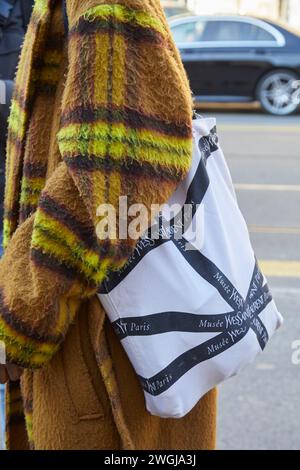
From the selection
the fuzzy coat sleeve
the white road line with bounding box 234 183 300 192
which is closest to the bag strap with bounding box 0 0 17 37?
the fuzzy coat sleeve

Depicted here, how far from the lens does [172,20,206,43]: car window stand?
12.4 meters

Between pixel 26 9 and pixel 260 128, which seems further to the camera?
pixel 260 128

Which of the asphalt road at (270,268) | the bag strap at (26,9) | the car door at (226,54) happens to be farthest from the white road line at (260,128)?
the bag strap at (26,9)

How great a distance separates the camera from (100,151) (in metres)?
1.27

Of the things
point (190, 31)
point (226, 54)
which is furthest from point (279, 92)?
point (190, 31)

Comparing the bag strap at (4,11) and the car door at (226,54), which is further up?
the bag strap at (4,11)

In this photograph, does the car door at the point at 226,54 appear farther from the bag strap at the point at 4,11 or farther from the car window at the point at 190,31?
the bag strap at the point at 4,11

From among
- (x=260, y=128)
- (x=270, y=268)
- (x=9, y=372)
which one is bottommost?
(x=270, y=268)

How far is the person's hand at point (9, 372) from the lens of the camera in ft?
4.92

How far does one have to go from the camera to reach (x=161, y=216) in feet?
4.54

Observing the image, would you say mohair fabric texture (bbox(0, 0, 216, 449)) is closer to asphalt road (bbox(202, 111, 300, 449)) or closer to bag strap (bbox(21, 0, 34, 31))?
bag strap (bbox(21, 0, 34, 31))

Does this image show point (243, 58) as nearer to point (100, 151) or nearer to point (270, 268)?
point (270, 268)

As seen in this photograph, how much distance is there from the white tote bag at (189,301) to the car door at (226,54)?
36.5 ft

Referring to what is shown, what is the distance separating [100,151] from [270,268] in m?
3.90
